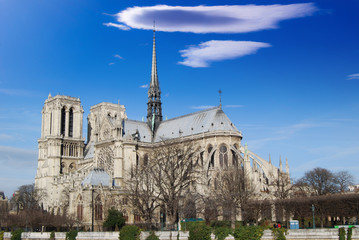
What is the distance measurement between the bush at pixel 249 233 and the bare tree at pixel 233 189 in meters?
10.9

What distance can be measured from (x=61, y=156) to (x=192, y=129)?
108 ft

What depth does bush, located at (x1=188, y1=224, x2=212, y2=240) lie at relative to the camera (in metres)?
39.1

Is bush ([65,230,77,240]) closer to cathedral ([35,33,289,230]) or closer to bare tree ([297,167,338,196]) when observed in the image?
cathedral ([35,33,289,230])

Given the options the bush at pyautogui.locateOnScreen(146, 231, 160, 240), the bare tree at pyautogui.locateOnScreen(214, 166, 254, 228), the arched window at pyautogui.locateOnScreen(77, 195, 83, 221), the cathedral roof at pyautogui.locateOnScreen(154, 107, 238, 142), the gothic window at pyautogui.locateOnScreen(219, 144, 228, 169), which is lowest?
the bush at pyautogui.locateOnScreen(146, 231, 160, 240)

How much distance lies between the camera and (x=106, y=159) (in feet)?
245

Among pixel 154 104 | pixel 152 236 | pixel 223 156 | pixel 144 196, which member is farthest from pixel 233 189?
pixel 154 104

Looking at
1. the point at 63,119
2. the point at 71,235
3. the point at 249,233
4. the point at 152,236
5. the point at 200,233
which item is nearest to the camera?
the point at 249,233

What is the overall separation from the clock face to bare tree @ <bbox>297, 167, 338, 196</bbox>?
96.5 feet

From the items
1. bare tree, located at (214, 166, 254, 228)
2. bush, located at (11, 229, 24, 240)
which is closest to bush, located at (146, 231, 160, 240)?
bare tree, located at (214, 166, 254, 228)

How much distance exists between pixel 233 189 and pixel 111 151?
25.8 metres

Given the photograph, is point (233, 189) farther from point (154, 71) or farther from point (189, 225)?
point (154, 71)

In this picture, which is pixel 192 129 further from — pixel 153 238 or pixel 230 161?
pixel 153 238

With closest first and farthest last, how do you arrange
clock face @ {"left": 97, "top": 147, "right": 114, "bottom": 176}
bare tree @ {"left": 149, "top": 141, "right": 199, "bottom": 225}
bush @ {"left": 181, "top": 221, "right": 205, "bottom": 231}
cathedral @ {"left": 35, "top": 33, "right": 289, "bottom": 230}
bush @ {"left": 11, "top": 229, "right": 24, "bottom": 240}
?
bush @ {"left": 181, "top": 221, "right": 205, "bottom": 231} → bare tree @ {"left": 149, "top": 141, "right": 199, "bottom": 225} → bush @ {"left": 11, "top": 229, "right": 24, "bottom": 240} → cathedral @ {"left": 35, "top": 33, "right": 289, "bottom": 230} → clock face @ {"left": 97, "top": 147, "right": 114, "bottom": 176}

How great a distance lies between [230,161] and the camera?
63.8m
